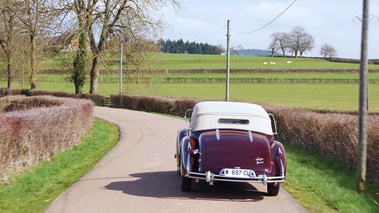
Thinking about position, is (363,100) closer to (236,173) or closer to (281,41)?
(236,173)

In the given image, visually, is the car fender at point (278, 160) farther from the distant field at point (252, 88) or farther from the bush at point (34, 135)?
the distant field at point (252, 88)

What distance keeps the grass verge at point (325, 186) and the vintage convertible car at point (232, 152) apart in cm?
81

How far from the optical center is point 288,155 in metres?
15.0

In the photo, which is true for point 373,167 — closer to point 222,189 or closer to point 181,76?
point 222,189

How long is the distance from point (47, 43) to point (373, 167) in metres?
37.6

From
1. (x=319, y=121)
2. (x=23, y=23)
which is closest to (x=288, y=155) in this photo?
(x=319, y=121)

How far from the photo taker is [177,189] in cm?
933

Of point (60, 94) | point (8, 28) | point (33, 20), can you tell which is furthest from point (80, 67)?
point (8, 28)

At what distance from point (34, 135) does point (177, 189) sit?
4533mm

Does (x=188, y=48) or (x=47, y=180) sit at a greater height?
(x=188, y=48)

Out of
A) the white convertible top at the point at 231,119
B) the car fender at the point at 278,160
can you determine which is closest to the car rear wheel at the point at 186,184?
the white convertible top at the point at 231,119

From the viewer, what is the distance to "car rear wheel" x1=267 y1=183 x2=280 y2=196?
28.8 ft

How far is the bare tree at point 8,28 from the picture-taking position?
153 ft

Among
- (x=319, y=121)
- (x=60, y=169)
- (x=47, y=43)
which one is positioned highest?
(x=47, y=43)
